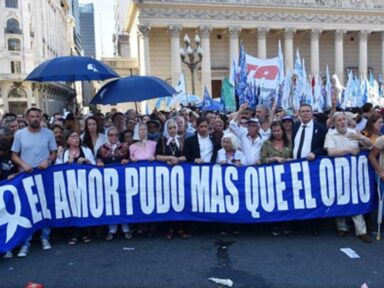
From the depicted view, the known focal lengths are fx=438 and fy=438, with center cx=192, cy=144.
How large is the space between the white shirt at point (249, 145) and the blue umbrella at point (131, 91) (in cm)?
204

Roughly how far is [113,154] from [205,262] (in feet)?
7.67

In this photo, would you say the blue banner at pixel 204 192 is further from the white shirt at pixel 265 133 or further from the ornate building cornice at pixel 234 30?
the ornate building cornice at pixel 234 30

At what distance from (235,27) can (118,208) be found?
4136cm

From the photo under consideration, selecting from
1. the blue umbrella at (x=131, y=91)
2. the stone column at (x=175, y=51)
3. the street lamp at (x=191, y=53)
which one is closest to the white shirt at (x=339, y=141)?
the blue umbrella at (x=131, y=91)

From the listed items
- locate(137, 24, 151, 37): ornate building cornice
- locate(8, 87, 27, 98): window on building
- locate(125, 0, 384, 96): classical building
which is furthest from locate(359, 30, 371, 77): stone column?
locate(8, 87, 27, 98): window on building

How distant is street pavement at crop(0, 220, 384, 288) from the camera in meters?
5.05

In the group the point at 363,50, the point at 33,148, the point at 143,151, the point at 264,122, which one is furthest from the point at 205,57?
the point at 33,148

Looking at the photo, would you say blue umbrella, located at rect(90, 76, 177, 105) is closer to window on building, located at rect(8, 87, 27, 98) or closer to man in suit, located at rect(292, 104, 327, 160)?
man in suit, located at rect(292, 104, 327, 160)

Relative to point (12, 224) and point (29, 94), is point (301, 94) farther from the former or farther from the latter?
point (29, 94)

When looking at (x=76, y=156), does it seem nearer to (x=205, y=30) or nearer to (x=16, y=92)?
(x=205, y=30)

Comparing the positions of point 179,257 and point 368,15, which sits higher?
point 368,15

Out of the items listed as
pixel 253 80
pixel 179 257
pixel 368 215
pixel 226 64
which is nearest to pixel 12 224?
pixel 179 257

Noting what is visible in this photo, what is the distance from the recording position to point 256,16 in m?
46.2

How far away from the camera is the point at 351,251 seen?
5922 millimetres
